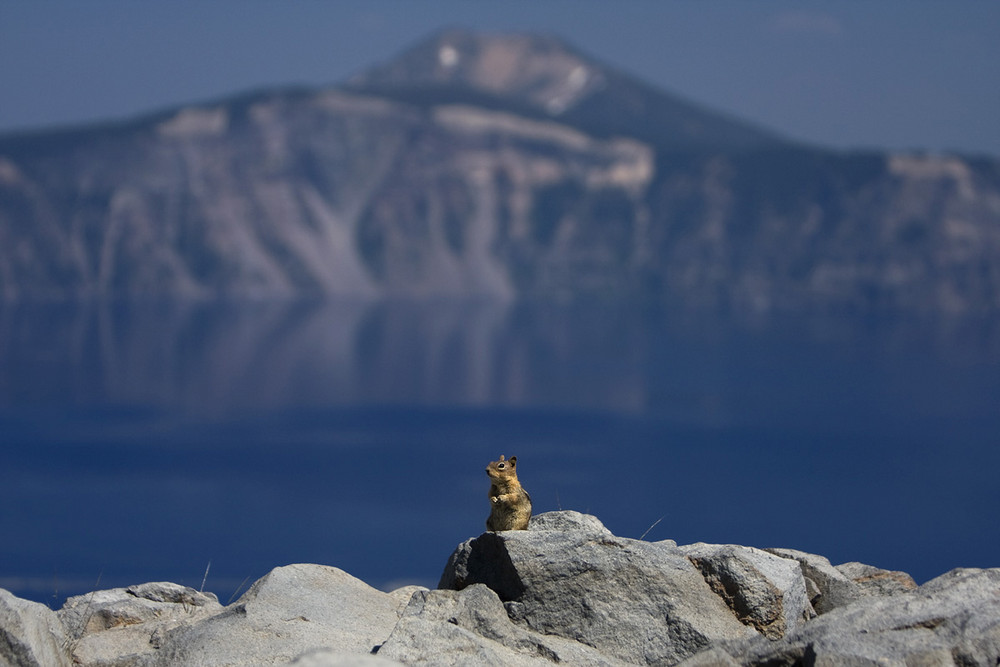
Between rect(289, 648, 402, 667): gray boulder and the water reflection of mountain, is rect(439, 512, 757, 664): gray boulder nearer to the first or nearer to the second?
rect(289, 648, 402, 667): gray boulder

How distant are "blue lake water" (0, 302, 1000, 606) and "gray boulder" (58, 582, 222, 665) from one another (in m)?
13.6

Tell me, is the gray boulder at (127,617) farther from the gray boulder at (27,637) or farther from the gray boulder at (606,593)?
the gray boulder at (606,593)

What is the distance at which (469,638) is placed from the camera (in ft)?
18.8

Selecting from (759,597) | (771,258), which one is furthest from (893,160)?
(759,597)

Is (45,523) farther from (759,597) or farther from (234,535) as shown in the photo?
(759,597)

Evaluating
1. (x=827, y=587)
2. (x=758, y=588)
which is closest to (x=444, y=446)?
(x=827, y=587)

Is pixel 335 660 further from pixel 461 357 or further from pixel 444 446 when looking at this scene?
pixel 461 357

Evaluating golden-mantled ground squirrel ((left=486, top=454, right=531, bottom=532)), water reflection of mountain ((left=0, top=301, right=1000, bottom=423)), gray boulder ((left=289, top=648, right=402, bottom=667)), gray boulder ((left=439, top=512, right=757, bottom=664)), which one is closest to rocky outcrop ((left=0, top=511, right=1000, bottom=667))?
gray boulder ((left=439, top=512, right=757, bottom=664))

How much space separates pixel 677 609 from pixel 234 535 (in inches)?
1852

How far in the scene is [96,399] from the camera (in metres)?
85.1

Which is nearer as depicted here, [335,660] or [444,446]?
[335,660]

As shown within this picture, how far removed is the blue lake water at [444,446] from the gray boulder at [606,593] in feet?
45.5

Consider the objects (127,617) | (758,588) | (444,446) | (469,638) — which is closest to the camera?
(469,638)

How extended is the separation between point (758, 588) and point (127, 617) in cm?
384
